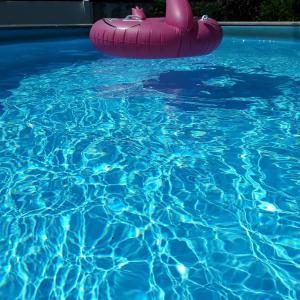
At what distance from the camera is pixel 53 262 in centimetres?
Answer: 222

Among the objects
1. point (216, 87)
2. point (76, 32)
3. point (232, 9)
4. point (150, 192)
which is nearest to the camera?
point (150, 192)

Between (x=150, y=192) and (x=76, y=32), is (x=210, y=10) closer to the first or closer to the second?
(x=76, y=32)

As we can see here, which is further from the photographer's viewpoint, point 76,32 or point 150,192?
point 76,32

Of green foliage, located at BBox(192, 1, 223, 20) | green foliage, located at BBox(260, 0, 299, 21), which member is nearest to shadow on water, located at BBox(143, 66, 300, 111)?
green foliage, located at BBox(260, 0, 299, 21)

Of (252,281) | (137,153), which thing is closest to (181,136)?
(137,153)

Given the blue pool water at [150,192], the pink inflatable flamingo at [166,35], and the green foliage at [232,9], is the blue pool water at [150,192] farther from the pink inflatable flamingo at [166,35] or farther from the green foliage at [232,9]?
the green foliage at [232,9]

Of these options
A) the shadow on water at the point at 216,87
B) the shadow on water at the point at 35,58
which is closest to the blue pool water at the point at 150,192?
the shadow on water at the point at 216,87

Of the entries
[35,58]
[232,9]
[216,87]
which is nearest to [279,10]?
[232,9]

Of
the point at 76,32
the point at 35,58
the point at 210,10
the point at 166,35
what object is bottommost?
the point at 35,58

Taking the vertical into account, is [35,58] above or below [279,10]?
below

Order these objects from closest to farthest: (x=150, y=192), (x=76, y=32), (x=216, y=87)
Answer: (x=150, y=192), (x=216, y=87), (x=76, y=32)

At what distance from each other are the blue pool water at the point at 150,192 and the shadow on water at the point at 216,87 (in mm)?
47

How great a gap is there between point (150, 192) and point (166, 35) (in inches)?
118

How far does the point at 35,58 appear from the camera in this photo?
893 centimetres
